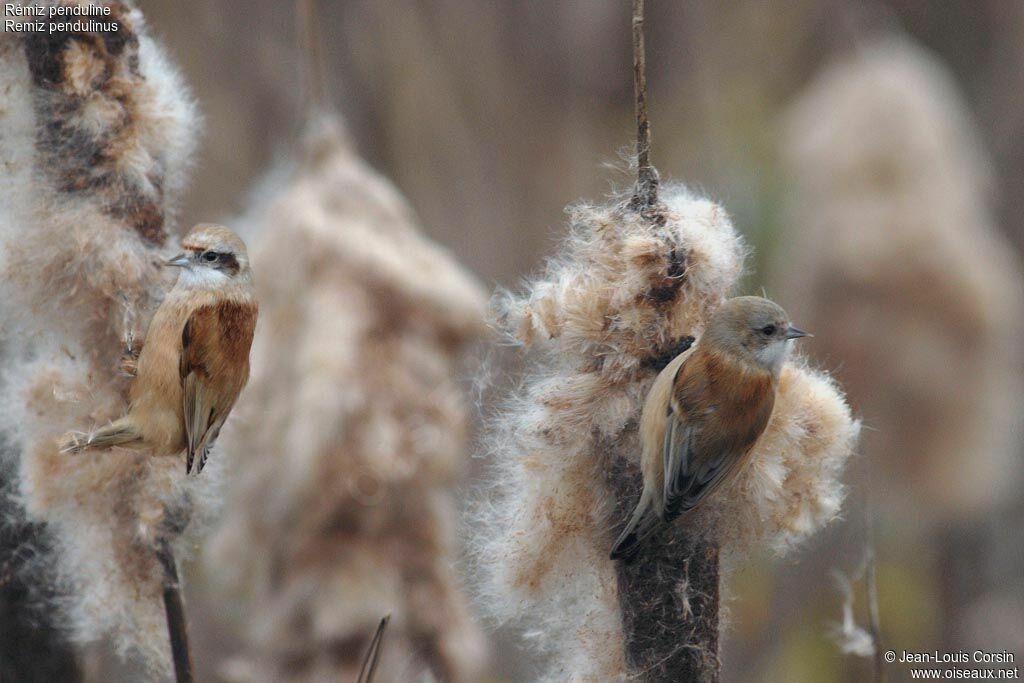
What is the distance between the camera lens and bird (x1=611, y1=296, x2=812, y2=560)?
134cm

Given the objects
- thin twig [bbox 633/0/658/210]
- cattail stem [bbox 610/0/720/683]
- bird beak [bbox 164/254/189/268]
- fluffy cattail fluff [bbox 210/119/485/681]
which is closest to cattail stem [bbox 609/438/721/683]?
cattail stem [bbox 610/0/720/683]

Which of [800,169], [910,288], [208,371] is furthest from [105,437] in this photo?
[800,169]

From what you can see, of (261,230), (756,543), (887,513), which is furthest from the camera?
(887,513)

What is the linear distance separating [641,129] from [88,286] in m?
0.76

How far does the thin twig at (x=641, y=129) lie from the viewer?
1269 millimetres

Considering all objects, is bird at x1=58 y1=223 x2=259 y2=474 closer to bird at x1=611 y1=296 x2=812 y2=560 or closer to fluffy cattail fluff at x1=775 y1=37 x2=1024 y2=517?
bird at x1=611 y1=296 x2=812 y2=560

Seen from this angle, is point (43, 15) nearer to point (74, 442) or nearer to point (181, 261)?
point (181, 261)

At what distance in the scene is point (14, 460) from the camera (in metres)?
1.61

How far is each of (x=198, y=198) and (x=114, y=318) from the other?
7.61ft

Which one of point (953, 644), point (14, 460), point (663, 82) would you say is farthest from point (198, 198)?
point (953, 644)

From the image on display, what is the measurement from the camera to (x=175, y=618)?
144cm

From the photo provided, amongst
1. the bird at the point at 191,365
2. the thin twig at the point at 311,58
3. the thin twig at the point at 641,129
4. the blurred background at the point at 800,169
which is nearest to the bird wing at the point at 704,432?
the thin twig at the point at 641,129

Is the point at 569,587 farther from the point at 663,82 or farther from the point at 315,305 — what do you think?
the point at 663,82

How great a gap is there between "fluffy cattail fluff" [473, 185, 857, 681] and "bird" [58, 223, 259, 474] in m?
0.37
